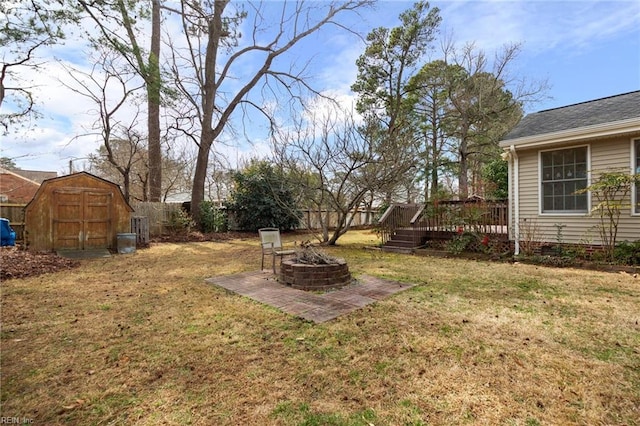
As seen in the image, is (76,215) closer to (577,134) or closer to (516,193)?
(516,193)

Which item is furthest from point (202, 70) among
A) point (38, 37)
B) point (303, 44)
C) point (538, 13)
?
point (538, 13)

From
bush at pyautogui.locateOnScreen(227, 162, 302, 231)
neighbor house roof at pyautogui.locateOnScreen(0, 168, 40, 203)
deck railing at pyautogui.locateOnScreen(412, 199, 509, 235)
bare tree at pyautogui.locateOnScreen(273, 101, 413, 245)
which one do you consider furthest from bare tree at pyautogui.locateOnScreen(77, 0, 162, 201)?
neighbor house roof at pyautogui.locateOnScreen(0, 168, 40, 203)

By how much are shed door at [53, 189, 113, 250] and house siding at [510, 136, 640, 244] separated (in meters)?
12.1

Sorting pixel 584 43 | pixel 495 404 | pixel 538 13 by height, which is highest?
pixel 538 13

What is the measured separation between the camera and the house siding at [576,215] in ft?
22.8

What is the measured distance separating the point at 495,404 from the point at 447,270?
4832 mm

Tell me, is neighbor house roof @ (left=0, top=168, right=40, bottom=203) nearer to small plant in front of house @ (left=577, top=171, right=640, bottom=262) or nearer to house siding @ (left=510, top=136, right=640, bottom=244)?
house siding @ (left=510, top=136, right=640, bottom=244)

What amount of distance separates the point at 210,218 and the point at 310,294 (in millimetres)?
11554

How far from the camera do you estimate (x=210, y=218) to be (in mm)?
15023

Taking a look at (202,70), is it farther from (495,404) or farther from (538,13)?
(495,404)

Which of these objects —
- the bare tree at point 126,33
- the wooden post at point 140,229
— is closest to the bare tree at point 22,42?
the bare tree at point 126,33

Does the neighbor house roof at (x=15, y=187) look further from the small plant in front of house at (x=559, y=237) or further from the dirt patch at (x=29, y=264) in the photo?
the small plant in front of house at (x=559, y=237)

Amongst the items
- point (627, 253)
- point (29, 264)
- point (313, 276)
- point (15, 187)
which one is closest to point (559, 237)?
point (627, 253)

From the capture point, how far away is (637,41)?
287 inches
